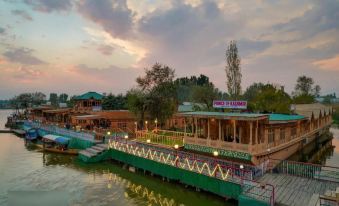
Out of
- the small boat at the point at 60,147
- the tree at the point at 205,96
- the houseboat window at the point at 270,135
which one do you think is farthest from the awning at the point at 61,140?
the tree at the point at 205,96

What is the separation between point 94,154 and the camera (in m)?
32.0

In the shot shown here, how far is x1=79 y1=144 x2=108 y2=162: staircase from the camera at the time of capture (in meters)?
31.4

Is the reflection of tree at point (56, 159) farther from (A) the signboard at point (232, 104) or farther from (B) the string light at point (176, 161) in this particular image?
(A) the signboard at point (232, 104)

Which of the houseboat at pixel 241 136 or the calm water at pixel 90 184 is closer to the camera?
the calm water at pixel 90 184

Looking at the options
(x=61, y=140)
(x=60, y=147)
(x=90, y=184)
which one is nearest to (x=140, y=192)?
(x=90, y=184)

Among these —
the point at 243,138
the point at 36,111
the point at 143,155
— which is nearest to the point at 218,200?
the point at 243,138

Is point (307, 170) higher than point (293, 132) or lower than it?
lower

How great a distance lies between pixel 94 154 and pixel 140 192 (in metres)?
12.0

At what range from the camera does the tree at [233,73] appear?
4728 centimetres

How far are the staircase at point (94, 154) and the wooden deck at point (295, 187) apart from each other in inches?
795

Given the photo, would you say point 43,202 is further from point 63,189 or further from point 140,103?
point 140,103

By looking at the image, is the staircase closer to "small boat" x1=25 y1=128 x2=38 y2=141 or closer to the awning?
the awning

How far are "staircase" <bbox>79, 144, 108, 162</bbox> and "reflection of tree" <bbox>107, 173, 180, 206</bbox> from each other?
583 cm

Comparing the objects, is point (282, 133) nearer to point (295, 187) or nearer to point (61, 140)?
point (295, 187)
